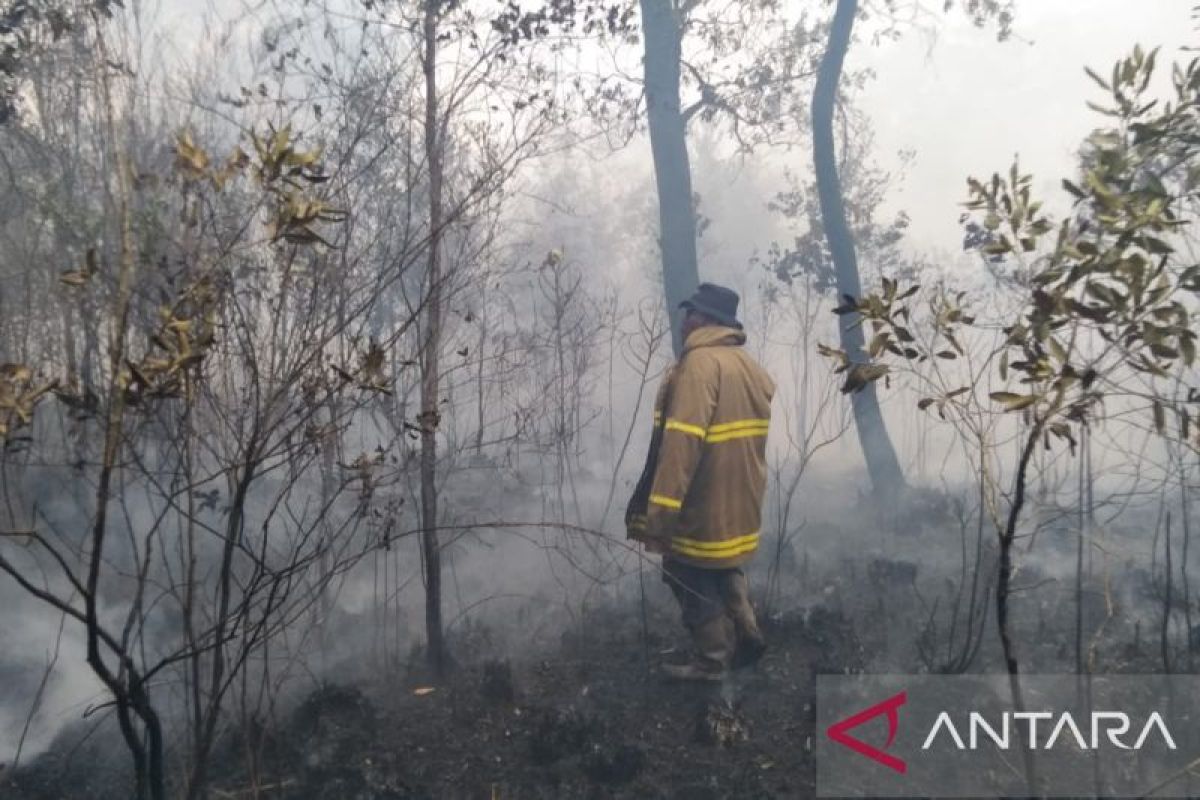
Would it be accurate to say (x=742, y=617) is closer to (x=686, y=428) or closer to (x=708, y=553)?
(x=708, y=553)

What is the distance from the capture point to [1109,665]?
493cm

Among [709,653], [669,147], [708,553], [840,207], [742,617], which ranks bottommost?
[709,653]

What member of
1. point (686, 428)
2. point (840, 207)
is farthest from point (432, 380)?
point (840, 207)

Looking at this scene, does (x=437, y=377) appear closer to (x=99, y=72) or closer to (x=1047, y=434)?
(x=99, y=72)

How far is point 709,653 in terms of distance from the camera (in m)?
4.57

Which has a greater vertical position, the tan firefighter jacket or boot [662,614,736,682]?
the tan firefighter jacket

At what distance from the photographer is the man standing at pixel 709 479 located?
4297mm

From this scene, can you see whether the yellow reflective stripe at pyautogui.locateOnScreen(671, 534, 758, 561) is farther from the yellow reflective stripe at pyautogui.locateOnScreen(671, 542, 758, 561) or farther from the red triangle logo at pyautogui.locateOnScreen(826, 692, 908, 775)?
the red triangle logo at pyautogui.locateOnScreen(826, 692, 908, 775)

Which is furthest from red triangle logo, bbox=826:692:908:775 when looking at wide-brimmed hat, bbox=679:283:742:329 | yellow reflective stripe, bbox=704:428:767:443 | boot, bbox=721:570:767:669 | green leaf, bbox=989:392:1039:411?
green leaf, bbox=989:392:1039:411

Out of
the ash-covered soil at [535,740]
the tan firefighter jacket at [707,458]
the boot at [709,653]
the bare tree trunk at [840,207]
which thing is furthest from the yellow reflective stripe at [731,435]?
the bare tree trunk at [840,207]

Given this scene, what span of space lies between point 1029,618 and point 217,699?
16.9 feet

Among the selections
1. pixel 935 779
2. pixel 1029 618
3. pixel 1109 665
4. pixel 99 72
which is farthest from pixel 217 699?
pixel 1029 618

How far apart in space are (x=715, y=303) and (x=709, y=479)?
91cm

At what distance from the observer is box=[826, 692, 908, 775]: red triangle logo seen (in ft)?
13.2
